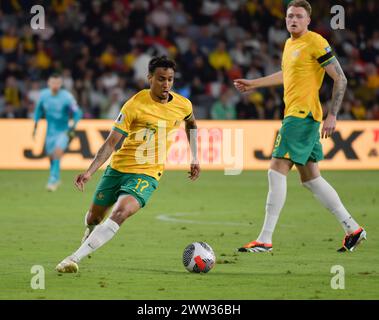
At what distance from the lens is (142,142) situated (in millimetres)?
9148

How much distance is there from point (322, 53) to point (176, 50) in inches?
598

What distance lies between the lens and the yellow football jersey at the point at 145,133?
9031 mm

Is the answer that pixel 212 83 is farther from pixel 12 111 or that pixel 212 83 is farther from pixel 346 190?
pixel 346 190

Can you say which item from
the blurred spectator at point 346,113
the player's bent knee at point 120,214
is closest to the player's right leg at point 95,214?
the player's bent knee at point 120,214

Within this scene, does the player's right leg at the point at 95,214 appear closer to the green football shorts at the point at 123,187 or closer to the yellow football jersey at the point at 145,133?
the green football shorts at the point at 123,187

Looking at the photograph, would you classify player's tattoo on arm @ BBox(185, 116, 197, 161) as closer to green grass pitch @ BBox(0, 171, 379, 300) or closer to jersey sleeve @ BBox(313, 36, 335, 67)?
green grass pitch @ BBox(0, 171, 379, 300)

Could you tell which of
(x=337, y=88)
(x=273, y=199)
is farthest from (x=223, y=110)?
(x=337, y=88)

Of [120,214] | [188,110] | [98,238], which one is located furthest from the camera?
[188,110]

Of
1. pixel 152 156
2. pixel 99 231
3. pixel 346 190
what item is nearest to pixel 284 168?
pixel 152 156

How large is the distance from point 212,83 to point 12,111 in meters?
4.94

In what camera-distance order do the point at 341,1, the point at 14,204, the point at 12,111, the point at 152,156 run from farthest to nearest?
1. the point at 341,1
2. the point at 12,111
3. the point at 14,204
4. the point at 152,156

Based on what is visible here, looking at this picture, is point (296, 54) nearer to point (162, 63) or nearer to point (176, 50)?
point (162, 63)

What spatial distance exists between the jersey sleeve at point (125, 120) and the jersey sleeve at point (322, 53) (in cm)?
203

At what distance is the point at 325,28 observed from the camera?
25734 mm
